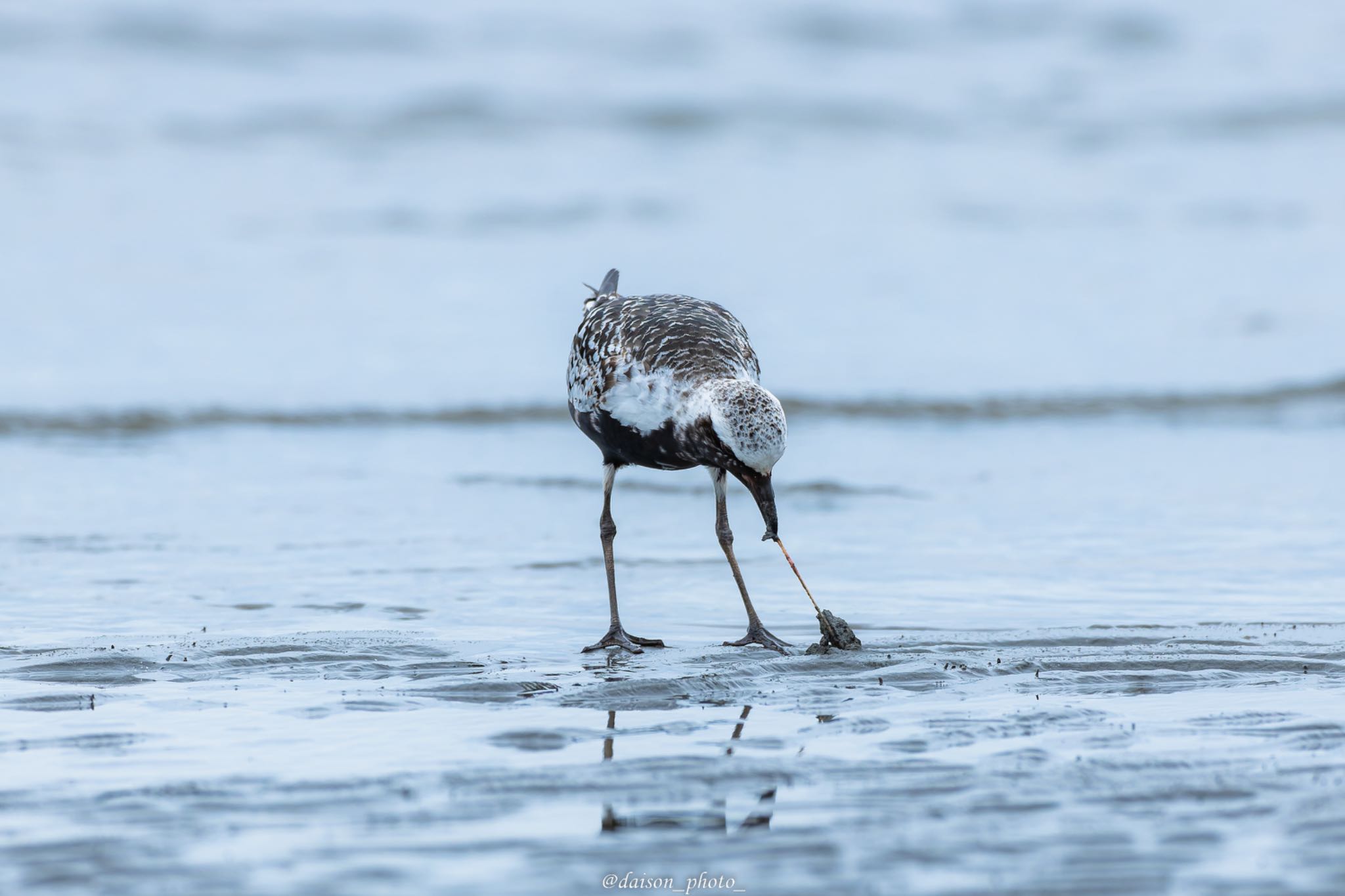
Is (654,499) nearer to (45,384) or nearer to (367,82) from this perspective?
(45,384)

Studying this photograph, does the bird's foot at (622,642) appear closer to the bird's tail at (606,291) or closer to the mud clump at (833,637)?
the mud clump at (833,637)

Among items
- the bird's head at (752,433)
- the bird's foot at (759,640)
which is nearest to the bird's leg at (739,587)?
the bird's foot at (759,640)

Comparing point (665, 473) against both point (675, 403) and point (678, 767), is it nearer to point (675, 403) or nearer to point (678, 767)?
point (675, 403)

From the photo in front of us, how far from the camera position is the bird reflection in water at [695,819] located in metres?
4.49

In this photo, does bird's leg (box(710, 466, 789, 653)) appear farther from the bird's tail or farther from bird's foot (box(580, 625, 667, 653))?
the bird's tail

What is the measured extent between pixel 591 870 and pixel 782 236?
781 inches

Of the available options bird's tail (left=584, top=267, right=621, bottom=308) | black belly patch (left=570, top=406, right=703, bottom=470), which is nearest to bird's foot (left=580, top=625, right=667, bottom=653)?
black belly patch (left=570, top=406, right=703, bottom=470)

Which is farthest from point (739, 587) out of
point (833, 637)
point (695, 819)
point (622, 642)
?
point (695, 819)

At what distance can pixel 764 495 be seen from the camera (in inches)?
274

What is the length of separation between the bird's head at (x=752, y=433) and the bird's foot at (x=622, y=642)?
2.75 ft

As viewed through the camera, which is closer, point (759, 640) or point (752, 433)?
point (752, 433)

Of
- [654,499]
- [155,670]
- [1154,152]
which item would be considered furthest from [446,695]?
[1154,152]

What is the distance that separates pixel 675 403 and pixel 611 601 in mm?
1093

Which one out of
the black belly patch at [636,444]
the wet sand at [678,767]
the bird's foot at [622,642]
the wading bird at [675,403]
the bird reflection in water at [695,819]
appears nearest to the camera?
the wet sand at [678,767]
